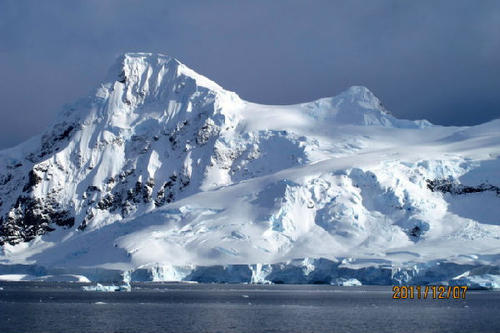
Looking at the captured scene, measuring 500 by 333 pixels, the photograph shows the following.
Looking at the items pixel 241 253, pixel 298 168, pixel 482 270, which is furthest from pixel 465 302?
pixel 298 168

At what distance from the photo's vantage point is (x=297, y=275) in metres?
156

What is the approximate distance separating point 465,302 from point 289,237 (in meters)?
63.4

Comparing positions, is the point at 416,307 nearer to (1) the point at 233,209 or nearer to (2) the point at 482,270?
(2) the point at 482,270
